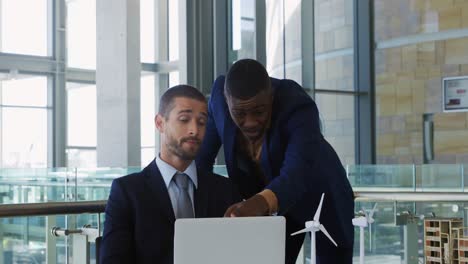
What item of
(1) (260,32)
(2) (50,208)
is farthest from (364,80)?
(2) (50,208)

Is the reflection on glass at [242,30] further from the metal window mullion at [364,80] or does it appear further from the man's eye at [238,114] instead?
the man's eye at [238,114]

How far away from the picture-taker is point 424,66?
13.5m

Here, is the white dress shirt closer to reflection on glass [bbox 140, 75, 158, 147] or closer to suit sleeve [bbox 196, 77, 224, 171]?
suit sleeve [bbox 196, 77, 224, 171]

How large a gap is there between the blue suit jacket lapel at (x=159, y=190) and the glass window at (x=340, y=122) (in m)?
11.9

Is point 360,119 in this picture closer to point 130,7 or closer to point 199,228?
point 130,7

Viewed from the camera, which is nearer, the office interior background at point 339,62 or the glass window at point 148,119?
the office interior background at point 339,62

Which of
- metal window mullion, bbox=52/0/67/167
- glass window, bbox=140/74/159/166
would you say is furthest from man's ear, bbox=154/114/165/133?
glass window, bbox=140/74/159/166

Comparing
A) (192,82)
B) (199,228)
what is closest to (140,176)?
(199,228)

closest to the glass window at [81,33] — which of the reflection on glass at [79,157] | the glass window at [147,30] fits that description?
the glass window at [147,30]

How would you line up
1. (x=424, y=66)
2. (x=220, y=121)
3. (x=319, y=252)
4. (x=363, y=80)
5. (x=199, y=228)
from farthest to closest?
(x=363, y=80), (x=424, y=66), (x=319, y=252), (x=220, y=121), (x=199, y=228)

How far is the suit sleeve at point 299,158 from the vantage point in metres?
2.27

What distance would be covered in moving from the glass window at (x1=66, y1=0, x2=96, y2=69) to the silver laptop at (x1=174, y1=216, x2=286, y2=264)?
2079 cm

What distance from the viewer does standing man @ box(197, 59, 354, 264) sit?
2.26 meters

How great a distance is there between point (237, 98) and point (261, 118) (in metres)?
0.13
